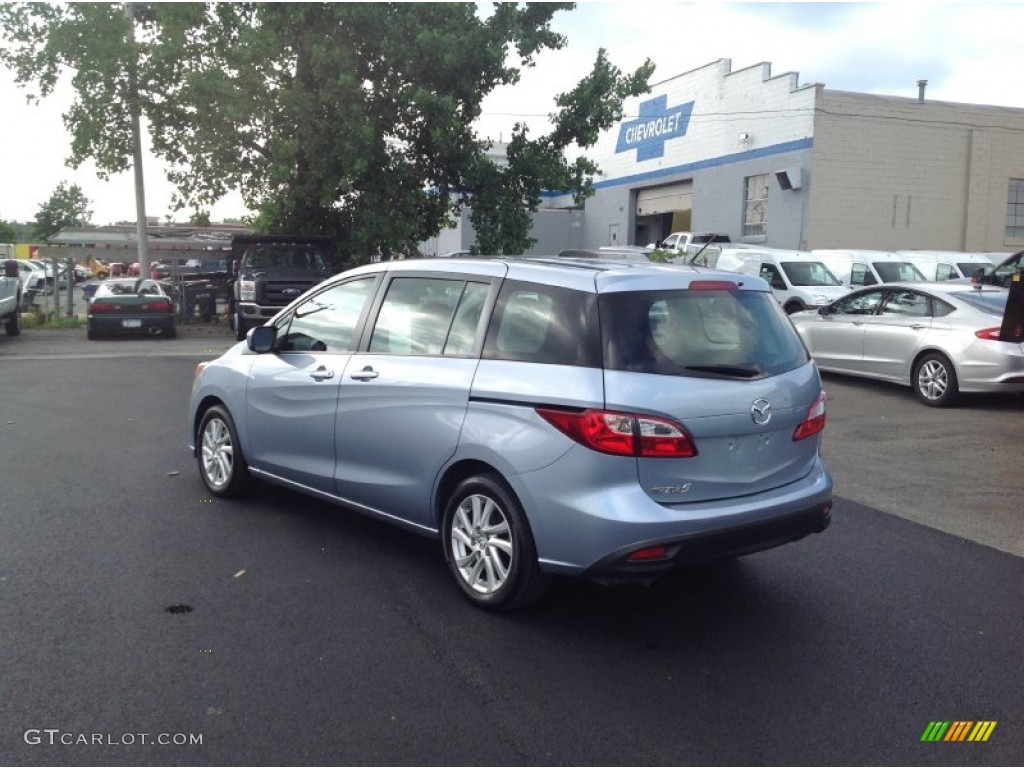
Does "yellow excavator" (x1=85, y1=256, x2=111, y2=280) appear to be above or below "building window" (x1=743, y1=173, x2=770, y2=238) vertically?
below

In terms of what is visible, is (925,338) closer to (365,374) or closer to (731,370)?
(731,370)

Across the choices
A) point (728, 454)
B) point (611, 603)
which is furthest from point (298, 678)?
point (728, 454)

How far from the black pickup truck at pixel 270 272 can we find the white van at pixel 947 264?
1445 centimetres

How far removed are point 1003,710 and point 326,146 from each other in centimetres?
1996

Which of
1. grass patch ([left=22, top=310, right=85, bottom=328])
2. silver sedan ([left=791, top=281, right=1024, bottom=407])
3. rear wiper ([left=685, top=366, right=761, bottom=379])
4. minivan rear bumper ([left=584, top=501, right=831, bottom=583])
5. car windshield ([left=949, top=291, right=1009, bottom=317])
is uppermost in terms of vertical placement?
car windshield ([left=949, top=291, right=1009, bottom=317])

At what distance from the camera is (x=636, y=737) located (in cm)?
372

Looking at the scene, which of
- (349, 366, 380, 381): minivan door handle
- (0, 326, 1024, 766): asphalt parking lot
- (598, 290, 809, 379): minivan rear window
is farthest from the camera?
(349, 366, 380, 381): minivan door handle

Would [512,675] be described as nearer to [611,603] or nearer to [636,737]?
[636,737]

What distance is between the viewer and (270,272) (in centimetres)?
1978

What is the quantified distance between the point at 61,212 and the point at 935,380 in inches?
3734

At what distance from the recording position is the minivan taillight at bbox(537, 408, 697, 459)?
445cm

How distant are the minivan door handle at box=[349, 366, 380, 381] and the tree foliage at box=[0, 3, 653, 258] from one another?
16.1 m

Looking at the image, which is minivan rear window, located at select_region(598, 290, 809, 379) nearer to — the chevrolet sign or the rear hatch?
the rear hatch

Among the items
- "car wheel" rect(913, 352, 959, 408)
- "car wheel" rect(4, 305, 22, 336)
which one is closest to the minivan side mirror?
"car wheel" rect(913, 352, 959, 408)
